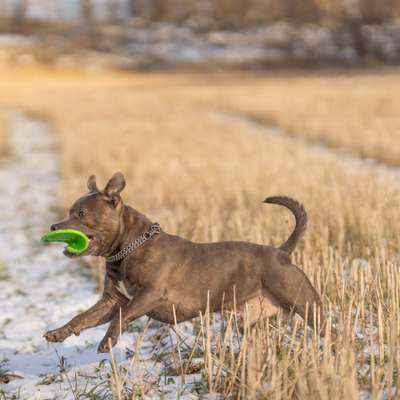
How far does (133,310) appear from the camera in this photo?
3.44 meters

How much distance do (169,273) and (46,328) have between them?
1862 millimetres

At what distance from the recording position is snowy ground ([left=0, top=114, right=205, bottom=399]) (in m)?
3.74

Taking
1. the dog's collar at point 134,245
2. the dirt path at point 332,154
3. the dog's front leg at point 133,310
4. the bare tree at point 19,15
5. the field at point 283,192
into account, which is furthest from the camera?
the bare tree at point 19,15

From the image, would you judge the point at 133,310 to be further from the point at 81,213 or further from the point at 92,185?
the point at 92,185

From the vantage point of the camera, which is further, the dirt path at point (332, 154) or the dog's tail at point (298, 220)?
the dirt path at point (332, 154)

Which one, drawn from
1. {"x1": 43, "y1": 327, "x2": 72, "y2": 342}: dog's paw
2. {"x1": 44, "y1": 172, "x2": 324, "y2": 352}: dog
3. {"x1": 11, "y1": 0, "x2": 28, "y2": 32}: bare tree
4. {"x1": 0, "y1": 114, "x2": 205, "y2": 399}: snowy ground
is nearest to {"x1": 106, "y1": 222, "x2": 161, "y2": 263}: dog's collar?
{"x1": 44, "y1": 172, "x2": 324, "y2": 352}: dog

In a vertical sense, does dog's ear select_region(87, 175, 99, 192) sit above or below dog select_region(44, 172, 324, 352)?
above

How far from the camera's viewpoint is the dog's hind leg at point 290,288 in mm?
3613

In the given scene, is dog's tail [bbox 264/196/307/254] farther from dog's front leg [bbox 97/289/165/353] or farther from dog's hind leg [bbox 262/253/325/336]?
dog's front leg [bbox 97/289/165/353]

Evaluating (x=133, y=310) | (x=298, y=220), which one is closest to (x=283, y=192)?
(x=298, y=220)

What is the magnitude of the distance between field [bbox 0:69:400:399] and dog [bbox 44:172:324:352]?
178mm

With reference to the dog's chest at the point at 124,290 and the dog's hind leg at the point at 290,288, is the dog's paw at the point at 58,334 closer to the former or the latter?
the dog's chest at the point at 124,290

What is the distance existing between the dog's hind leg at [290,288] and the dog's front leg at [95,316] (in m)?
0.79

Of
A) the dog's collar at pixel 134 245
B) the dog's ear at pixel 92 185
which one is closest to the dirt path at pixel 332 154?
the dog's ear at pixel 92 185
